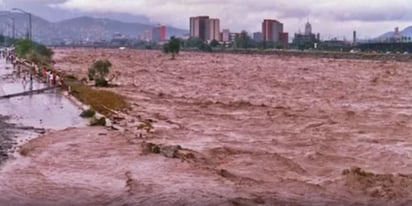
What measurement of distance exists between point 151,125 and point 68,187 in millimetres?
12626

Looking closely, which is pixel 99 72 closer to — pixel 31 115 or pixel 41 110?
pixel 41 110

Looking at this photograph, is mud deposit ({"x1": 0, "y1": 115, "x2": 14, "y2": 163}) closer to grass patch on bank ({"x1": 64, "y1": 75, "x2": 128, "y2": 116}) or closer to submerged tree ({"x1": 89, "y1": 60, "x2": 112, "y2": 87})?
grass patch on bank ({"x1": 64, "y1": 75, "x2": 128, "y2": 116})

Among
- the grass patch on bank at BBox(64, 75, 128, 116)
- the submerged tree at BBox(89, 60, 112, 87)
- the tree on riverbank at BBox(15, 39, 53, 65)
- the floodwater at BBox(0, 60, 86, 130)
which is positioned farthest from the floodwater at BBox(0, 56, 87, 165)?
the tree on riverbank at BBox(15, 39, 53, 65)

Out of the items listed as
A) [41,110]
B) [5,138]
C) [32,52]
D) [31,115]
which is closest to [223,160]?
[5,138]

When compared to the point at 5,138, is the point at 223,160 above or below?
below

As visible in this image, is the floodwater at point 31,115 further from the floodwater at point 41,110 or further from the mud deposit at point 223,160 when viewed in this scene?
the mud deposit at point 223,160

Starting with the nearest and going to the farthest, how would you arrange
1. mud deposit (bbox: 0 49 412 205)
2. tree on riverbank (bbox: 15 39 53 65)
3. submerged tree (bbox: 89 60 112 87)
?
mud deposit (bbox: 0 49 412 205), submerged tree (bbox: 89 60 112 87), tree on riverbank (bbox: 15 39 53 65)

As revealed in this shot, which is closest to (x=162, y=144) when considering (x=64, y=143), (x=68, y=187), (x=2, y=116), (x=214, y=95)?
(x=64, y=143)

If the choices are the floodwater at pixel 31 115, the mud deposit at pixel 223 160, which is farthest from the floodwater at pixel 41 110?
the mud deposit at pixel 223 160

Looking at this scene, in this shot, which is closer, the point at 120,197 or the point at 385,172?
the point at 120,197

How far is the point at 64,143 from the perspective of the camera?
926 inches

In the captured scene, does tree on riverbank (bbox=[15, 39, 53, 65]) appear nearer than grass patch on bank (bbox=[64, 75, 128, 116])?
No

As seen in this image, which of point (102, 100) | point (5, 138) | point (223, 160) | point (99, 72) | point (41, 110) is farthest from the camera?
point (99, 72)

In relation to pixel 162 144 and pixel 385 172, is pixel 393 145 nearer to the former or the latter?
pixel 385 172
